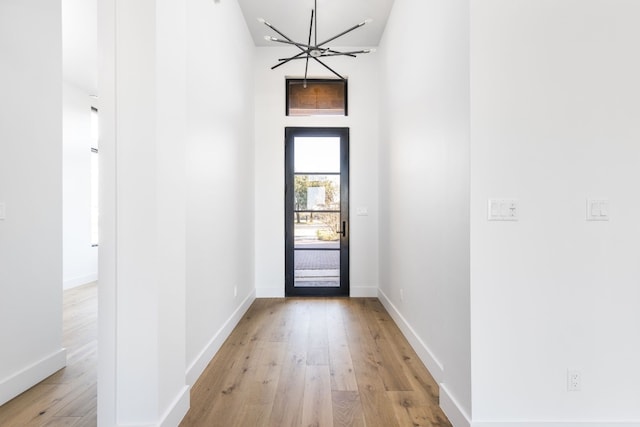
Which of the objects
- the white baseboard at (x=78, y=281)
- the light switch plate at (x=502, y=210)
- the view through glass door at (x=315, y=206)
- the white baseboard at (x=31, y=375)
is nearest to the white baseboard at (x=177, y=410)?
the white baseboard at (x=31, y=375)

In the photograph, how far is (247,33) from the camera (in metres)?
4.16

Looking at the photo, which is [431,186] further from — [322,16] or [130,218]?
[322,16]

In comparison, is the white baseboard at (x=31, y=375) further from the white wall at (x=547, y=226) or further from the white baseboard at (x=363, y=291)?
the white baseboard at (x=363, y=291)

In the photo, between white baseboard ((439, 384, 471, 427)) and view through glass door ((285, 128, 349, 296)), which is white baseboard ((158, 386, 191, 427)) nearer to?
white baseboard ((439, 384, 471, 427))

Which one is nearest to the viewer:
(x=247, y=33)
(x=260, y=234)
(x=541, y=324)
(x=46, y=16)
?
(x=541, y=324)

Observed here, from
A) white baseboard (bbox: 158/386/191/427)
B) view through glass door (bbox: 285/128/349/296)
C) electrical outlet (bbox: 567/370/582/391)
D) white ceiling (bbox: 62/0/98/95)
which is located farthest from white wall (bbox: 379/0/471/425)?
white ceiling (bbox: 62/0/98/95)

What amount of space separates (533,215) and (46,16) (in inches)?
141

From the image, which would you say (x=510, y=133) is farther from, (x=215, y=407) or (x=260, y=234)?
(x=260, y=234)

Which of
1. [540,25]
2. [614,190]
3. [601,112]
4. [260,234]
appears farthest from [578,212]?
[260,234]

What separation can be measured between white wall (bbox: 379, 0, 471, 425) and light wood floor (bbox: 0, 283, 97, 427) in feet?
7.01

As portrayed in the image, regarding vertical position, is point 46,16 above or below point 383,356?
above

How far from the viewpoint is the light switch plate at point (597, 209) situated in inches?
67.3

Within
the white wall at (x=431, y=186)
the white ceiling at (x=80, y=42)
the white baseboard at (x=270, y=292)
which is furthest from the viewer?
the white baseboard at (x=270, y=292)

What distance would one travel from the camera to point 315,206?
15.6 feet
